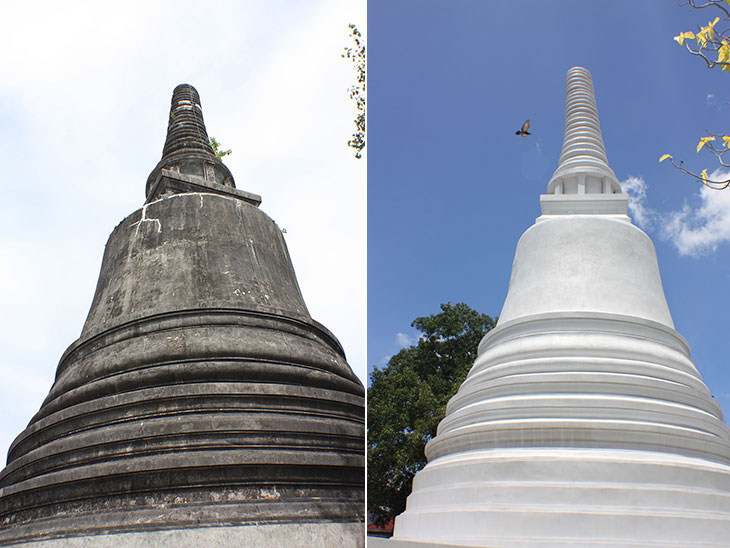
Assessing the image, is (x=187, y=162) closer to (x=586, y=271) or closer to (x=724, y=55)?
(x=586, y=271)

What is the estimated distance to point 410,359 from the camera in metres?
15.5

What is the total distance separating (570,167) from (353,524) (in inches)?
169

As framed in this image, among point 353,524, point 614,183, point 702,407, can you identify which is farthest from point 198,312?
point 614,183

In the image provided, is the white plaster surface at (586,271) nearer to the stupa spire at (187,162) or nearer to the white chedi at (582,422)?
the white chedi at (582,422)

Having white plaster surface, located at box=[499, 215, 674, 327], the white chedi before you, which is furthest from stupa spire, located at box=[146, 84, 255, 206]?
the white chedi

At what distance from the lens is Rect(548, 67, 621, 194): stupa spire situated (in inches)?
273

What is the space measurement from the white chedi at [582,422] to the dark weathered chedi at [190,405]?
2.68 ft

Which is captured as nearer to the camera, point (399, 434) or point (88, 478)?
point (88, 478)

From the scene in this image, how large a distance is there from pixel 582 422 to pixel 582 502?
0.58 m

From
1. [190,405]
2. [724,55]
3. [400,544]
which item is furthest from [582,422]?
[190,405]

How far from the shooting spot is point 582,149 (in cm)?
713

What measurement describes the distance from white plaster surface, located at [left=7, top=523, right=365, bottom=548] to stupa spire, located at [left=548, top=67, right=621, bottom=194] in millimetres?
4372

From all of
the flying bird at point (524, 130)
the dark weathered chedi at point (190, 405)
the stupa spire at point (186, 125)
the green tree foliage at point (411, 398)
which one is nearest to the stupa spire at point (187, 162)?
the stupa spire at point (186, 125)

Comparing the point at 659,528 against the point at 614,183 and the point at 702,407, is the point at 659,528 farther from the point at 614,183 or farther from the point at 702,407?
the point at 614,183
